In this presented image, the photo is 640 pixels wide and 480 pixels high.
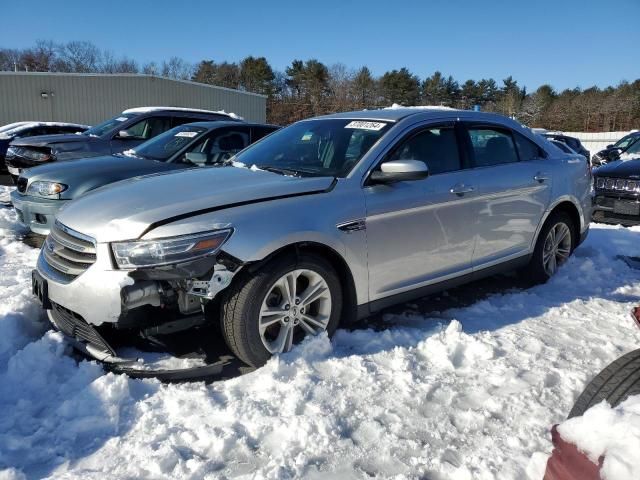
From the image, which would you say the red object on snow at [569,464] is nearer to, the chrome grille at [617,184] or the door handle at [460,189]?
the door handle at [460,189]

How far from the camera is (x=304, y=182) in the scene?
3.46m

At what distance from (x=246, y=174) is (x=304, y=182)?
0.51m

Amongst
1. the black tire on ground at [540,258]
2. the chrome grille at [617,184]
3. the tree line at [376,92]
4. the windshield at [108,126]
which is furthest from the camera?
the tree line at [376,92]

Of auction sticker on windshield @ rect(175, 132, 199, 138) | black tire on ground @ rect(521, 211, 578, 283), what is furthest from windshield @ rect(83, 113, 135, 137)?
black tire on ground @ rect(521, 211, 578, 283)

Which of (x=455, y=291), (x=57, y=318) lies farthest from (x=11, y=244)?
(x=455, y=291)

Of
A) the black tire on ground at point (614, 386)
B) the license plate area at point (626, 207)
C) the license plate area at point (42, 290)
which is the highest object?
the license plate area at point (626, 207)

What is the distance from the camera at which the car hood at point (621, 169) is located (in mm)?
7874


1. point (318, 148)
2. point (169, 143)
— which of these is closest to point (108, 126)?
point (169, 143)

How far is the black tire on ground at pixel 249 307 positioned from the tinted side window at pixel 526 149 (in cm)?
275

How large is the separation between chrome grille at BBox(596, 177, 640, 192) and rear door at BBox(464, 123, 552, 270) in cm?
363

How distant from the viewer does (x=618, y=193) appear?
26.1 feet

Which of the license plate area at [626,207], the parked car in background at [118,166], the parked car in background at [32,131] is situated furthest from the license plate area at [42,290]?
the parked car in background at [32,131]

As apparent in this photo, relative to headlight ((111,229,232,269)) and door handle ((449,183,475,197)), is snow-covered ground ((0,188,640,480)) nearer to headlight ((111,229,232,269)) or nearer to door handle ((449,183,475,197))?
headlight ((111,229,232,269))

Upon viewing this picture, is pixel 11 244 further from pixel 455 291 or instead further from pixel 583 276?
pixel 583 276
